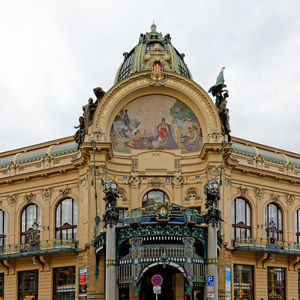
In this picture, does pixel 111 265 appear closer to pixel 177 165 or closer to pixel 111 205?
pixel 111 205

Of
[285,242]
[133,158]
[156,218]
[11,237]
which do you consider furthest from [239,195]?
[11,237]

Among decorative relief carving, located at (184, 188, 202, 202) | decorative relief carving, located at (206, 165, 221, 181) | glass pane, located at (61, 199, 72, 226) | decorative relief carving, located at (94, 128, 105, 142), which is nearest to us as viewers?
decorative relief carving, located at (206, 165, 221, 181)

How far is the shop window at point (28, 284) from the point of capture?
44875 millimetres

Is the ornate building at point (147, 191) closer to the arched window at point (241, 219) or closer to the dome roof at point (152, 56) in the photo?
the arched window at point (241, 219)

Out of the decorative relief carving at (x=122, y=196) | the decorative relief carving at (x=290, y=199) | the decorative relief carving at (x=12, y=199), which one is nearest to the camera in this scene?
the decorative relief carving at (x=122, y=196)

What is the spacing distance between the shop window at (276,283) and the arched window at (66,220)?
14.8 m

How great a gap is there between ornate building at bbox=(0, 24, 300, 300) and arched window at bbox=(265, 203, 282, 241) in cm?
8

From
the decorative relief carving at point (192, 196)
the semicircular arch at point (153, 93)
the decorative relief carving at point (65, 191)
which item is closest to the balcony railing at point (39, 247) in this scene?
the decorative relief carving at point (65, 191)

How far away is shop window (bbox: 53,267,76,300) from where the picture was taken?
43.2 m

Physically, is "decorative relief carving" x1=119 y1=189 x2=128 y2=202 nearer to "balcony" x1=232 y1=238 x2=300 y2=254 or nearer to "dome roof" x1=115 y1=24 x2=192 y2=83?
"balcony" x1=232 y1=238 x2=300 y2=254

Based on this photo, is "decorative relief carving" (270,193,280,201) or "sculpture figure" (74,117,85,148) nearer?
"sculpture figure" (74,117,85,148)

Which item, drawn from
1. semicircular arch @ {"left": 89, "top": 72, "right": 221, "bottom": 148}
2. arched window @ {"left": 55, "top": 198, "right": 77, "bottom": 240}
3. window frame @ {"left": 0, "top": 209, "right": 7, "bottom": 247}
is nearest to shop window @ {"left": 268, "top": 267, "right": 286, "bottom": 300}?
semicircular arch @ {"left": 89, "top": 72, "right": 221, "bottom": 148}

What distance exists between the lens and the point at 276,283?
45781 mm

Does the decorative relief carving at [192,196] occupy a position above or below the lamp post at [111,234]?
above
